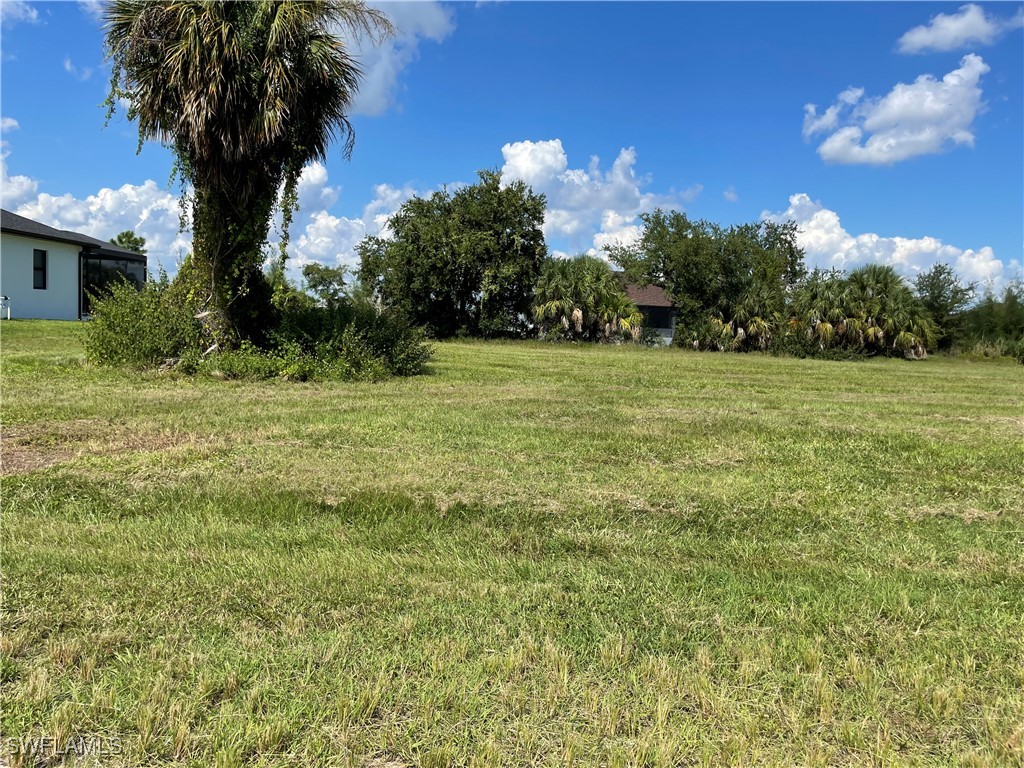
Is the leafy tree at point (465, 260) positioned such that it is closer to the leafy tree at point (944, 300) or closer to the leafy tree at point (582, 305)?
the leafy tree at point (582, 305)

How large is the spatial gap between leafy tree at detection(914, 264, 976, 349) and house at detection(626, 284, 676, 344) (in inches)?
605

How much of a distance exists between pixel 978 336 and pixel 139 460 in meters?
42.8

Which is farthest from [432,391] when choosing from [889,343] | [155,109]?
[889,343]

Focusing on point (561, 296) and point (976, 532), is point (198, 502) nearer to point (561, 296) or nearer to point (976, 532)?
point (976, 532)

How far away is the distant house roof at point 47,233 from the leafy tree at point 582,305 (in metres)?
19.9

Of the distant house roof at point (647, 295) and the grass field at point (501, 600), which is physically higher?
the distant house roof at point (647, 295)

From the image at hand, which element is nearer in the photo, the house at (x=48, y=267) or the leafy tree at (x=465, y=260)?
the house at (x=48, y=267)

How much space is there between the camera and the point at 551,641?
2.78 meters

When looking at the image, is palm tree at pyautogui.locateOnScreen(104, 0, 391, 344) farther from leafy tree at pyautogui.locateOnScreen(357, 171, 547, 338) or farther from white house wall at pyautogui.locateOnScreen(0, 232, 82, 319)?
leafy tree at pyautogui.locateOnScreen(357, 171, 547, 338)

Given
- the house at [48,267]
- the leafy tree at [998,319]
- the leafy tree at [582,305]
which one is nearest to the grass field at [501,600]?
the house at [48,267]

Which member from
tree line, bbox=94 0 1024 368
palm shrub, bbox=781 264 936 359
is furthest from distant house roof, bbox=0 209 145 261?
palm shrub, bbox=781 264 936 359

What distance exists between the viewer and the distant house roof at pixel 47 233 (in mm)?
24797

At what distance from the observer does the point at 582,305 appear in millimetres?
35656

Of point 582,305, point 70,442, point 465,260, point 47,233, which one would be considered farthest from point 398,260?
point 70,442
